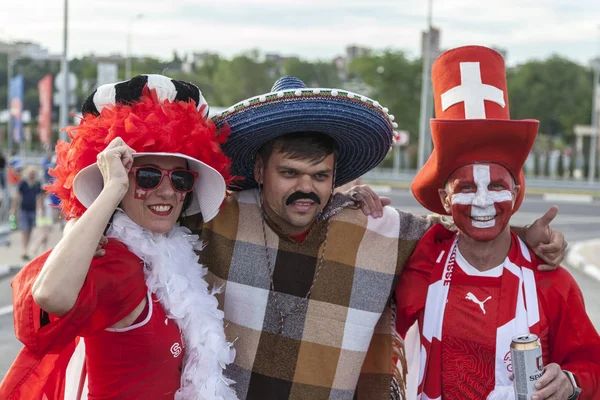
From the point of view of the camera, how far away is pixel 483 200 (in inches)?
106

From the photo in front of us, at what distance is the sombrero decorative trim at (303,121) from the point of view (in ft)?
9.12

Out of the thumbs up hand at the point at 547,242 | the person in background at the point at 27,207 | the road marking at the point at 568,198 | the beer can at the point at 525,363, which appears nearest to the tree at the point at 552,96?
the road marking at the point at 568,198

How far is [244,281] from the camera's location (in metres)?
2.95

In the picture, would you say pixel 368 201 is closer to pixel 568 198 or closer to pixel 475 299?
pixel 475 299

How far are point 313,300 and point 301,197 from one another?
424 millimetres

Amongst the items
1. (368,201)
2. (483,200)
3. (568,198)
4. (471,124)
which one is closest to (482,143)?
(471,124)

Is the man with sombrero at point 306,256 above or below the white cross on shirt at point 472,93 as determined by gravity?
below

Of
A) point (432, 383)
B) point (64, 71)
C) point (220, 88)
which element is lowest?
point (432, 383)

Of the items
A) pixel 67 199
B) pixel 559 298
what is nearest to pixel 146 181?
pixel 67 199

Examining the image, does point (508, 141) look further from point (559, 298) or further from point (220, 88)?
point (220, 88)

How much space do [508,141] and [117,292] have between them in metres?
1.48

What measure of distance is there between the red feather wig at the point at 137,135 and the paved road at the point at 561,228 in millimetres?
4254

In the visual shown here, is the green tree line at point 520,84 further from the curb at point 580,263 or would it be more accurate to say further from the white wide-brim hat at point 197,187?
the white wide-brim hat at point 197,187

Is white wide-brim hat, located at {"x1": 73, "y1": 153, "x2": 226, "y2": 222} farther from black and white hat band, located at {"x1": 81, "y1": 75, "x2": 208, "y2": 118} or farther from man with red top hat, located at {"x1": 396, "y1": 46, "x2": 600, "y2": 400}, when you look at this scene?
man with red top hat, located at {"x1": 396, "y1": 46, "x2": 600, "y2": 400}
